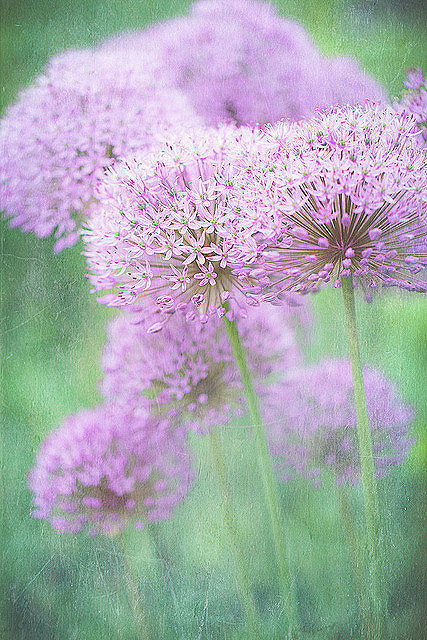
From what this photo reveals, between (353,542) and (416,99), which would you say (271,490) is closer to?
(353,542)

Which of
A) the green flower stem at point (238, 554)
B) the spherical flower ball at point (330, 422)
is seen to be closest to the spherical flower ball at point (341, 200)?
the spherical flower ball at point (330, 422)

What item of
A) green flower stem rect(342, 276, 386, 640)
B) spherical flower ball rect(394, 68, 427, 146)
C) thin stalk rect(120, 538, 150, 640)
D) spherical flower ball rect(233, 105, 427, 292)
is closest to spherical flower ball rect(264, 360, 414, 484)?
green flower stem rect(342, 276, 386, 640)

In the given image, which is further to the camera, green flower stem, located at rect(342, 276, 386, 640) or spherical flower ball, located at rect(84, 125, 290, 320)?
green flower stem, located at rect(342, 276, 386, 640)

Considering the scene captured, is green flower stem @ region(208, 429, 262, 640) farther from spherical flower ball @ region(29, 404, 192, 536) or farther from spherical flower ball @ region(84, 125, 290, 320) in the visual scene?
spherical flower ball @ region(84, 125, 290, 320)

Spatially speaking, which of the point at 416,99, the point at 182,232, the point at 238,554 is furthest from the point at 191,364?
the point at 416,99

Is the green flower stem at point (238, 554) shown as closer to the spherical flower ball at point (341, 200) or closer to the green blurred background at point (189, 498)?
the green blurred background at point (189, 498)

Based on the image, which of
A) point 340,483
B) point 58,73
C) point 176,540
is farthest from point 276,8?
point 176,540
